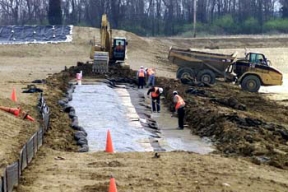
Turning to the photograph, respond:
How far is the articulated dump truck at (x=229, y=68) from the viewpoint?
35562 mm

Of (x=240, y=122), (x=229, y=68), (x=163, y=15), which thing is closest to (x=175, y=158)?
(x=240, y=122)

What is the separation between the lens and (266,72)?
116 ft

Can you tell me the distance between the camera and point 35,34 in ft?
193

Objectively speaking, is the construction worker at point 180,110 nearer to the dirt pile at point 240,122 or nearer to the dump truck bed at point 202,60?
the dirt pile at point 240,122

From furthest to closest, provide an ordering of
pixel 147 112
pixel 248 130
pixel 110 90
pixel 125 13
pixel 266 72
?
pixel 125 13 < pixel 266 72 < pixel 110 90 < pixel 147 112 < pixel 248 130

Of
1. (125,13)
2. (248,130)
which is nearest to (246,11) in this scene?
(125,13)

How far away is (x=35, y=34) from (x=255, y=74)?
1121 inches

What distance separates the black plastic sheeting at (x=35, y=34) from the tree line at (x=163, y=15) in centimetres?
1600

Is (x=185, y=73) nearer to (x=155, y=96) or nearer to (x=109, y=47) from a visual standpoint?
(x=109, y=47)

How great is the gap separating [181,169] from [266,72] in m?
21.7

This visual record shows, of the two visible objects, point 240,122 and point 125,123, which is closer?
point 240,122

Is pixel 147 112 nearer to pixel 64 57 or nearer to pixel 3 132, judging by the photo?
pixel 3 132

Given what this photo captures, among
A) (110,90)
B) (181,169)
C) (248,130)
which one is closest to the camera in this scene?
(181,169)

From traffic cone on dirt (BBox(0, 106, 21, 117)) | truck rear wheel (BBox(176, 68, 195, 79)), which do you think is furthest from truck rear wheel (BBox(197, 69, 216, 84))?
traffic cone on dirt (BBox(0, 106, 21, 117))
